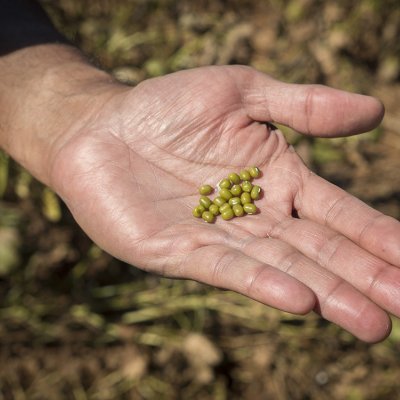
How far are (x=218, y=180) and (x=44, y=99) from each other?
5.42 ft

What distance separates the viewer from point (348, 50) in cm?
751

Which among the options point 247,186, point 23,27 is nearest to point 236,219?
point 247,186

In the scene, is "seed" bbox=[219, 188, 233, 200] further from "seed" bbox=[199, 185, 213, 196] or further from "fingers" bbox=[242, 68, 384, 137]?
"fingers" bbox=[242, 68, 384, 137]

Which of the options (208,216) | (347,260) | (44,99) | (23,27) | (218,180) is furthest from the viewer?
(23,27)

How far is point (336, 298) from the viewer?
307cm

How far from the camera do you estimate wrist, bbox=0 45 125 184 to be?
4.37 metres

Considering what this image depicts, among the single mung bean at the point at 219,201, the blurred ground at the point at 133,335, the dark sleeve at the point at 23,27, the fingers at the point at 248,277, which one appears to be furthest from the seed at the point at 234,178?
the dark sleeve at the point at 23,27

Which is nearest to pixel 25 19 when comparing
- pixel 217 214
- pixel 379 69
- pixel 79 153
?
pixel 79 153

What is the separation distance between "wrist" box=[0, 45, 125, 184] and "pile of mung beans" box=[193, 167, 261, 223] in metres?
1.15

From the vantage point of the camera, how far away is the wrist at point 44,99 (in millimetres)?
4367

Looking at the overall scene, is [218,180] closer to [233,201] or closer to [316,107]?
[233,201]

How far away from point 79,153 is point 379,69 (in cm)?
520

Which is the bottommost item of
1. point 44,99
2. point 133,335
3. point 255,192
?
point 133,335

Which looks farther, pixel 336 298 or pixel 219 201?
pixel 219 201
